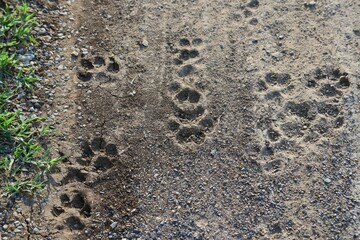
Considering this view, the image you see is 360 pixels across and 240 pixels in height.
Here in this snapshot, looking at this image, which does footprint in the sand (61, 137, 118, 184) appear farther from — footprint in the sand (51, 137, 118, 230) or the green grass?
the green grass

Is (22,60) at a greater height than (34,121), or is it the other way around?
(22,60)

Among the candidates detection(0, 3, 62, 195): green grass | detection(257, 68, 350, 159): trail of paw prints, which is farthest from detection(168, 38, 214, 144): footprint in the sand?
detection(0, 3, 62, 195): green grass

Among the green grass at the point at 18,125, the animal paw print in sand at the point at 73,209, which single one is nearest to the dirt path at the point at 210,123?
the animal paw print in sand at the point at 73,209

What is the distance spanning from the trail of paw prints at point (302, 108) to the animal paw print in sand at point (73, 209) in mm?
1496

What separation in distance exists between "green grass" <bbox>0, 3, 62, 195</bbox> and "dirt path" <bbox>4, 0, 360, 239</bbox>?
197 mm

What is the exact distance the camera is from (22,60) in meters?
4.45

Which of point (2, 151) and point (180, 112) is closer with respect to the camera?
point (2, 151)

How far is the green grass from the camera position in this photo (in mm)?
4004

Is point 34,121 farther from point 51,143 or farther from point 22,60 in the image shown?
point 22,60

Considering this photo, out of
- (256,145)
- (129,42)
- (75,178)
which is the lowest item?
(75,178)

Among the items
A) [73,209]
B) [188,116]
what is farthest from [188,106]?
[73,209]

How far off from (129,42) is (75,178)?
4.43 feet

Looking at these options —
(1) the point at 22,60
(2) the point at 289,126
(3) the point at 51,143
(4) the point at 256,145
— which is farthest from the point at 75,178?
(2) the point at 289,126

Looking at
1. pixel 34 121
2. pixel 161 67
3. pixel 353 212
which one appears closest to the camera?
pixel 353 212
